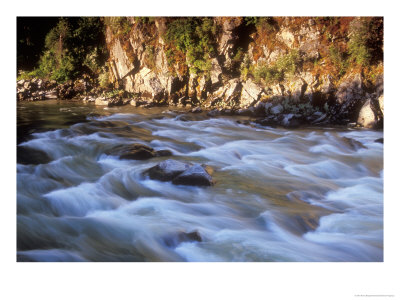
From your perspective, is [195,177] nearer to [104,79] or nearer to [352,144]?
[104,79]

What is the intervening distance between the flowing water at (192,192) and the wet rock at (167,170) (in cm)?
8

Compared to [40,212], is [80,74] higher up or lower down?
higher up

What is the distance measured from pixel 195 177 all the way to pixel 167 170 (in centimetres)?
27

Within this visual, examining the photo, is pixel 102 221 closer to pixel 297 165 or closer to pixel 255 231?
pixel 255 231

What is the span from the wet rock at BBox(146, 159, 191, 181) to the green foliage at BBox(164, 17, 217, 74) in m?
1.01

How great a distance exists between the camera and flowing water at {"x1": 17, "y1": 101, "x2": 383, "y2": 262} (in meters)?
2.81

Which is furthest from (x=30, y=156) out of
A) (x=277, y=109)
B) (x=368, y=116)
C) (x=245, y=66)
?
(x=368, y=116)

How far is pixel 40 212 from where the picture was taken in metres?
2.88

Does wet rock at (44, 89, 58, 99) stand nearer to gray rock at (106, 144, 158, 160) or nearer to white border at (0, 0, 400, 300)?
white border at (0, 0, 400, 300)

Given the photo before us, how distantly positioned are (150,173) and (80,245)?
0.86m

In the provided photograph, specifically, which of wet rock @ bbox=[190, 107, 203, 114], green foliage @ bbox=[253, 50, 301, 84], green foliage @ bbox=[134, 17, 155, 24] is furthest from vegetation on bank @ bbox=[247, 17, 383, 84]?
green foliage @ bbox=[134, 17, 155, 24]

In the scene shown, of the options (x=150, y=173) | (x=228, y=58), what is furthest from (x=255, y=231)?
(x=228, y=58)

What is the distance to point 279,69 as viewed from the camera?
3.45 meters
